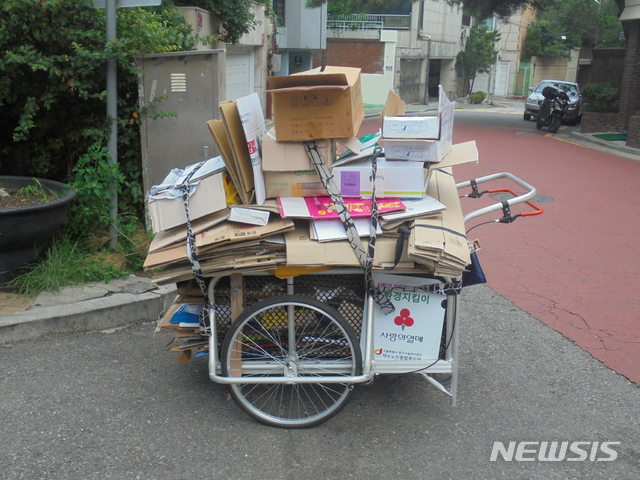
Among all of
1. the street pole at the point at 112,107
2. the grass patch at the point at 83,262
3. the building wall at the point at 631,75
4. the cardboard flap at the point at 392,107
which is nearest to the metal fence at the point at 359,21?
the building wall at the point at 631,75

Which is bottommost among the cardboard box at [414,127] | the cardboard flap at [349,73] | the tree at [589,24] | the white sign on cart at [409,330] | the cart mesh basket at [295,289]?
the white sign on cart at [409,330]

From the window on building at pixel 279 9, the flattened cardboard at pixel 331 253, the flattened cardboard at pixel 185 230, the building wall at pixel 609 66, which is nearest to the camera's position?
the flattened cardboard at pixel 331 253

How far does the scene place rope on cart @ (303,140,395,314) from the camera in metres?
3.37

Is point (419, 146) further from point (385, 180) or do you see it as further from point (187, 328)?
point (187, 328)

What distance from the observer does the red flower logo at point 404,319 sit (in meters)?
3.65

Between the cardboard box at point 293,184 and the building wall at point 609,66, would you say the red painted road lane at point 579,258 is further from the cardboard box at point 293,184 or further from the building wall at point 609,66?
the building wall at point 609,66

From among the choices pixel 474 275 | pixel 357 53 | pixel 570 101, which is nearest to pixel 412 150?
pixel 474 275

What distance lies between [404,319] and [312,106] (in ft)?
4.16

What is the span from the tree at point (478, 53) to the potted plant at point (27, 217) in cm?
4329

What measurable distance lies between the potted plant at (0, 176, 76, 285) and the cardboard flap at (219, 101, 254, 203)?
2082 mm

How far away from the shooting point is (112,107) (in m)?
5.50

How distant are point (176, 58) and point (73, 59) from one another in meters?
0.88

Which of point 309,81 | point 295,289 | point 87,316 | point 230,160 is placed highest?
point 309,81

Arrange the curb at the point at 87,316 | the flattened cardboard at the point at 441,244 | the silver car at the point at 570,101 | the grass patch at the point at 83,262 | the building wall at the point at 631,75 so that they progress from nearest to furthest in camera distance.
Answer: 1. the flattened cardboard at the point at 441,244
2. the curb at the point at 87,316
3. the grass patch at the point at 83,262
4. the building wall at the point at 631,75
5. the silver car at the point at 570,101
